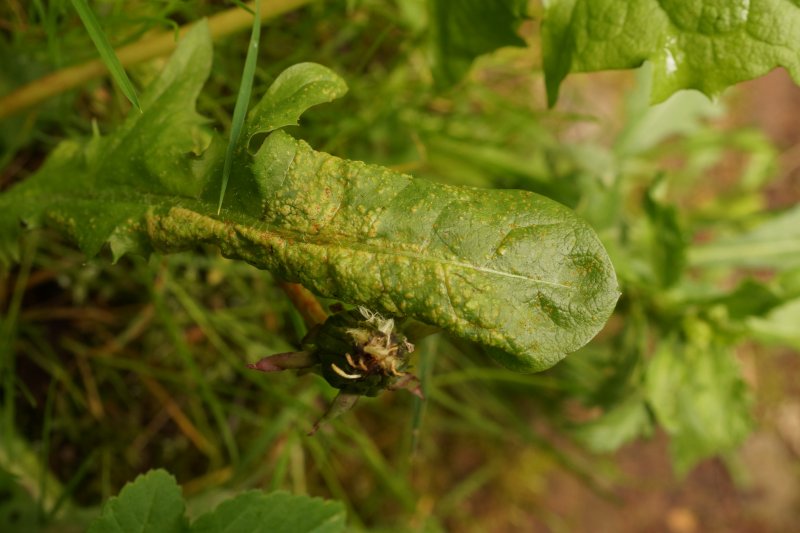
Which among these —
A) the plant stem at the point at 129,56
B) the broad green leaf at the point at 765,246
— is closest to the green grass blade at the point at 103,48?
the plant stem at the point at 129,56

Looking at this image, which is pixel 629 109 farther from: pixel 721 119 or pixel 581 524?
pixel 581 524

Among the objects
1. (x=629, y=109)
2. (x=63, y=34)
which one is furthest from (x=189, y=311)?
(x=629, y=109)

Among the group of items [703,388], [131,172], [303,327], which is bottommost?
[703,388]

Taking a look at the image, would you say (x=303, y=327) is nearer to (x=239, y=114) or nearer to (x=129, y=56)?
(x=239, y=114)

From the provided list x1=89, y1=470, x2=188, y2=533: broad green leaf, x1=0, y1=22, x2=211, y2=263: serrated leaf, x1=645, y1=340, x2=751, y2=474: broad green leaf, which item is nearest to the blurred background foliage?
x1=645, y1=340, x2=751, y2=474: broad green leaf

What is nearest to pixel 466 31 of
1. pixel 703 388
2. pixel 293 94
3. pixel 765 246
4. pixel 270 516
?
pixel 293 94

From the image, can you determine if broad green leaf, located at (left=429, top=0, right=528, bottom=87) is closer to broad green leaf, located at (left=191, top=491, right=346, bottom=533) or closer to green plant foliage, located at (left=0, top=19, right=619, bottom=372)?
green plant foliage, located at (left=0, top=19, right=619, bottom=372)
